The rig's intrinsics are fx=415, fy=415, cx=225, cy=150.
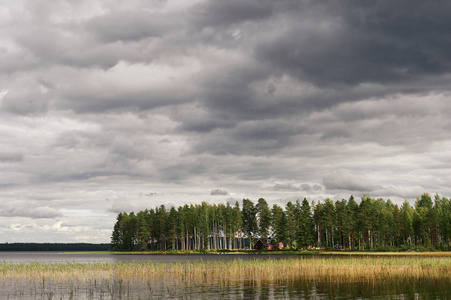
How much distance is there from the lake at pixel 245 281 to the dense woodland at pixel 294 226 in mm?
75383

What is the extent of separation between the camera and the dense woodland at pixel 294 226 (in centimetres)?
13062

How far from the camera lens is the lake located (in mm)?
37531

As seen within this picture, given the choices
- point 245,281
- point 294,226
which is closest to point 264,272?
point 245,281

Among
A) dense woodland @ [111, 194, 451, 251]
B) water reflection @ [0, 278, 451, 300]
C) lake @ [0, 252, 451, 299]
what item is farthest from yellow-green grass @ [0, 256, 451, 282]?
dense woodland @ [111, 194, 451, 251]

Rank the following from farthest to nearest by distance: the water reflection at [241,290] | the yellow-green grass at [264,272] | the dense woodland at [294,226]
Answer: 1. the dense woodland at [294,226]
2. the yellow-green grass at [264,272]
3. the water reflection at [241,290]

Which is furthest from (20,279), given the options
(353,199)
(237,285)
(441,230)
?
(441,230)

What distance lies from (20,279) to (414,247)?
340ft

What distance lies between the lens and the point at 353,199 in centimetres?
14000

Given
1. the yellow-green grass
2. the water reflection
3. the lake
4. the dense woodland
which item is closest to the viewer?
the water reflection

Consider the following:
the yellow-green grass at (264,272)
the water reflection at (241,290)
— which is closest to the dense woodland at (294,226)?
the yellow-green grass at (264,272)

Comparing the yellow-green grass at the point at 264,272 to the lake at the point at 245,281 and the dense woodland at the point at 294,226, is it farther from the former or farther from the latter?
the dense woodland at the point at 294,226

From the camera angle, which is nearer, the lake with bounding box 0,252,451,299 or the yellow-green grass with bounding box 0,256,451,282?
the lake with bounding box 0,252,451,299

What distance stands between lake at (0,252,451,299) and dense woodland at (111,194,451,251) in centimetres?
7538

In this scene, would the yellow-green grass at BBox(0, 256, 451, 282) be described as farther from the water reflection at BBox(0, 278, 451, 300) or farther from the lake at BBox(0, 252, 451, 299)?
the water reflection at BBox(0, 278, 451, 300)
